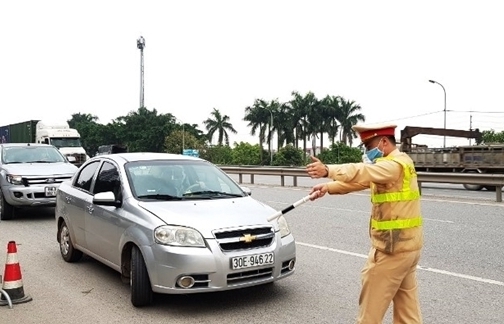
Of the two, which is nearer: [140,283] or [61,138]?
[140,283]

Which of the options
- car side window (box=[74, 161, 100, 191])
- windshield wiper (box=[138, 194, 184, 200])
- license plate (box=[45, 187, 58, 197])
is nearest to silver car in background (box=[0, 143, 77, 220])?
license plate (box=[45, 187, 58, 197])

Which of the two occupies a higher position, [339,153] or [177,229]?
[339,153]

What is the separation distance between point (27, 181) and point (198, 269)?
741cm

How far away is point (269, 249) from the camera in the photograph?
4.95 metres

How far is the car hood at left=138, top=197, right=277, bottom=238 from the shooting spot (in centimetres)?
485

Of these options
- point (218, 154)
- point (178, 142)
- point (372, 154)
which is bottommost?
point (372, 154)

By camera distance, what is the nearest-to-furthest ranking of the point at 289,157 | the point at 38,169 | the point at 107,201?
the point at 107,201 → the point at 38,169 → the point at 289,157

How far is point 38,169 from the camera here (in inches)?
439

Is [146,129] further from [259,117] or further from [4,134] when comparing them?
[4,134]

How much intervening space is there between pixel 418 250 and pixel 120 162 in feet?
12.7

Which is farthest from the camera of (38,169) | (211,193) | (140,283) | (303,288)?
(38,169)

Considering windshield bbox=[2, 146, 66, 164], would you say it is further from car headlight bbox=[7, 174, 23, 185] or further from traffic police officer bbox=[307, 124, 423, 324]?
traffic police officer bbox=[307, 124, 423, 324]

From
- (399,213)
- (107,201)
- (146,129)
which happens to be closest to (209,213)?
(107,201)

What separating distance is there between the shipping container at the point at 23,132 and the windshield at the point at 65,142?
1680 mm
